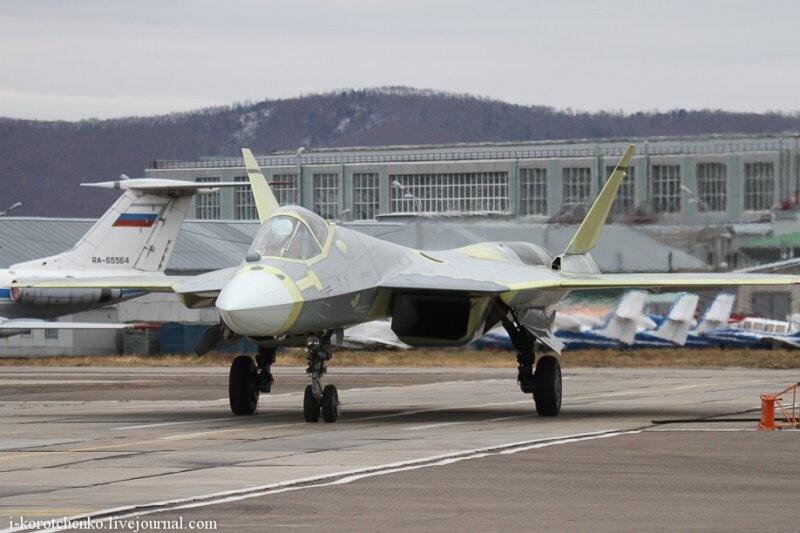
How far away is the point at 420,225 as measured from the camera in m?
40.2

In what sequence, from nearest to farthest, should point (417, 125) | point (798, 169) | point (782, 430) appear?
point (782, 430) → point (798, 169) → point (417, 125)

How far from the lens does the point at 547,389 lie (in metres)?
23.1

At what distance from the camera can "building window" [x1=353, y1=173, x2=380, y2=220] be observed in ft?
233

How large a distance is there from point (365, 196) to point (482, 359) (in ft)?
91.6

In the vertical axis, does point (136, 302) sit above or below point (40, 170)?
below

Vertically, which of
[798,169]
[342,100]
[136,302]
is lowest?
[136,302]

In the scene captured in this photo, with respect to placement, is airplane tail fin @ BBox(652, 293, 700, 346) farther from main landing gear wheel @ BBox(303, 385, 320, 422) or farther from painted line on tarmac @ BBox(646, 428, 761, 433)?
painted line on tarmac @ BBox(646, 428, 761, 433)

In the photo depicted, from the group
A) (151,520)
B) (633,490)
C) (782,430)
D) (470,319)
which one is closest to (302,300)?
(470,319)

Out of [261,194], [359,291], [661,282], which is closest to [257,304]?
[359,291]

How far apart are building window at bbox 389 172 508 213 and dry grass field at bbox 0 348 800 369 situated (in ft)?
57.7

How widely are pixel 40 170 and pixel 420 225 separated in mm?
56663

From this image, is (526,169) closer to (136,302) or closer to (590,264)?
(136,302)

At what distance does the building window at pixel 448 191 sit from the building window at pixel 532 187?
1.27m

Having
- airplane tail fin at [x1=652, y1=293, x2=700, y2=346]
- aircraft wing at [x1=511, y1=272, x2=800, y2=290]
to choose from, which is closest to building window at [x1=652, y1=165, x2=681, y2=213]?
airplane tail fin at [x1=652, y1=293, x2=700, y2=346]
